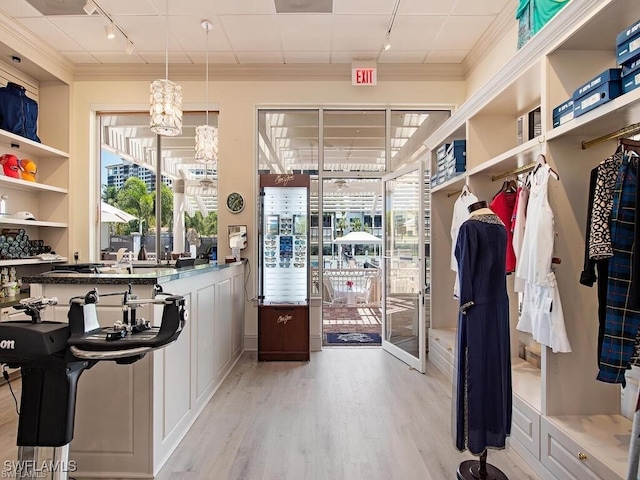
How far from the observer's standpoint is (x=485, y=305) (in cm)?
203

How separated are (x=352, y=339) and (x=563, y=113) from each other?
383 centimetres

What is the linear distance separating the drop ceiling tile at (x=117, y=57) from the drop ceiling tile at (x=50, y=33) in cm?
22

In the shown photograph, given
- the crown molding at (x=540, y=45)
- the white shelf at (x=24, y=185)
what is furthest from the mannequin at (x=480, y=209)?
the white shelf at (x=24, y=185)

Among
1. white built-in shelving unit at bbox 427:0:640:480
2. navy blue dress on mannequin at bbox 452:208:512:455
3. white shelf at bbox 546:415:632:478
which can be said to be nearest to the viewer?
white shelf at bbox 546:415:632:478

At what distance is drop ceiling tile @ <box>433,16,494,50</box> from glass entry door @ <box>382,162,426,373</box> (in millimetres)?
1463

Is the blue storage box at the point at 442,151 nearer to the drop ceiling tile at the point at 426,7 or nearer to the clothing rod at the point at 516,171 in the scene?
the clothing rod at the point at 516,171

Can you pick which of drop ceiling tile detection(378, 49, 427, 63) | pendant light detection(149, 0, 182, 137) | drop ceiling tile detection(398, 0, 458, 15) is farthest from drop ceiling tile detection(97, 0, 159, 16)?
drop ceiling tile detection(378, 49, 427, 63)

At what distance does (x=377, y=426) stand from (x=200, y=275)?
178 centimetres

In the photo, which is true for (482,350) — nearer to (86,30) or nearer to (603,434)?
→ (603,434)

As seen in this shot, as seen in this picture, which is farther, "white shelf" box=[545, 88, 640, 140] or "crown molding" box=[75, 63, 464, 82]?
"crown molding" box=[75, 63, 464, 82]

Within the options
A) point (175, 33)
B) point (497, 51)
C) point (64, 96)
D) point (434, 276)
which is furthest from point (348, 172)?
point (64, 96)

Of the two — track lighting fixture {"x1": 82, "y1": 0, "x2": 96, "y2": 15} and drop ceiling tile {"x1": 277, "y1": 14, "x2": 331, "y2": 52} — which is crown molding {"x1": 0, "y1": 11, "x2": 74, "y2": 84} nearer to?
track lighting fixture {"x1": 82, "y1": 0, "x2": 96, "y2": 15}

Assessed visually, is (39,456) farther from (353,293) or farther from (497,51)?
(353,293)

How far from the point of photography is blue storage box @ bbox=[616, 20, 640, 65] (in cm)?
160
